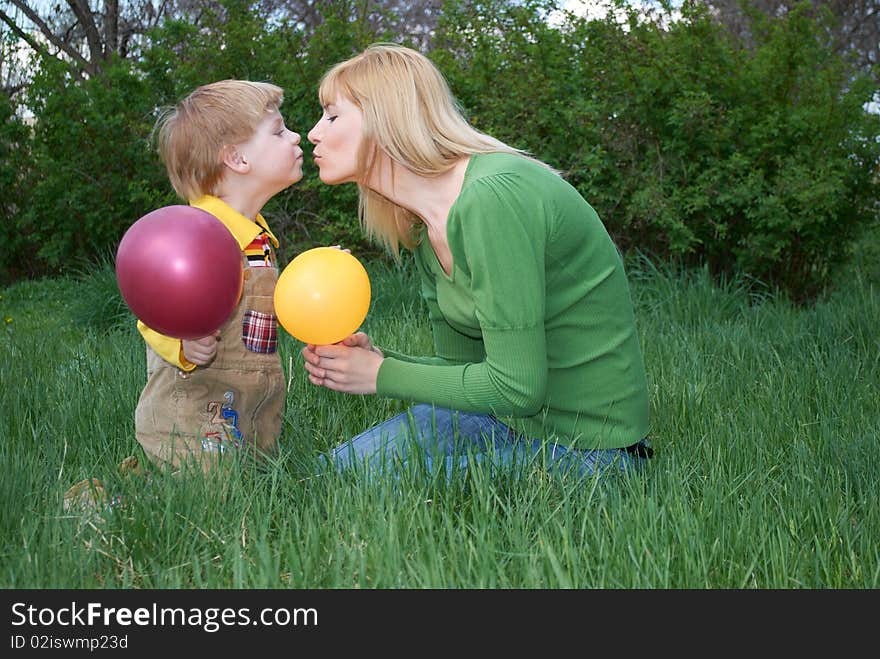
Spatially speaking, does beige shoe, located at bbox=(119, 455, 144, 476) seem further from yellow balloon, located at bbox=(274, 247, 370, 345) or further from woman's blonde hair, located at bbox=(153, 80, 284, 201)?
woman's blonde hair, located at bbox=(153, 80, 284, 201)

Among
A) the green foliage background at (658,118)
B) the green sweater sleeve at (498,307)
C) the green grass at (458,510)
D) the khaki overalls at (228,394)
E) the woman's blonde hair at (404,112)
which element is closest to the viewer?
the green grass at (458,510)

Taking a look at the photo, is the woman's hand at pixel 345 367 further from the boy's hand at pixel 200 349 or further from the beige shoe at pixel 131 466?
the beige shoe at pixel 131 466

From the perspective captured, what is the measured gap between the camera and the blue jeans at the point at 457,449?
8.27 feet

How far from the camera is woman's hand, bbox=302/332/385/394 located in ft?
8.29

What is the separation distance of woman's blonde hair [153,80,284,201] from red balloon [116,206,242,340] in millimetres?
530

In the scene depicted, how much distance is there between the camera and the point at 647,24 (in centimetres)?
636

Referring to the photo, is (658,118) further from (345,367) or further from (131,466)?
(131,466)

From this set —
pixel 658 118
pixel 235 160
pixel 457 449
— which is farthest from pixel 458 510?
pixel 658 118

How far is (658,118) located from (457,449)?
4.17 metres

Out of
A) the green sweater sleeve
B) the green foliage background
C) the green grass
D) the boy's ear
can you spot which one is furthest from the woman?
the green foliage background

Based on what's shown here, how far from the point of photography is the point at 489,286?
7.54 feet

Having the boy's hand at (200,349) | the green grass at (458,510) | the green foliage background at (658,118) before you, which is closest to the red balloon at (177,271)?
the boy's hand at (200,349)
